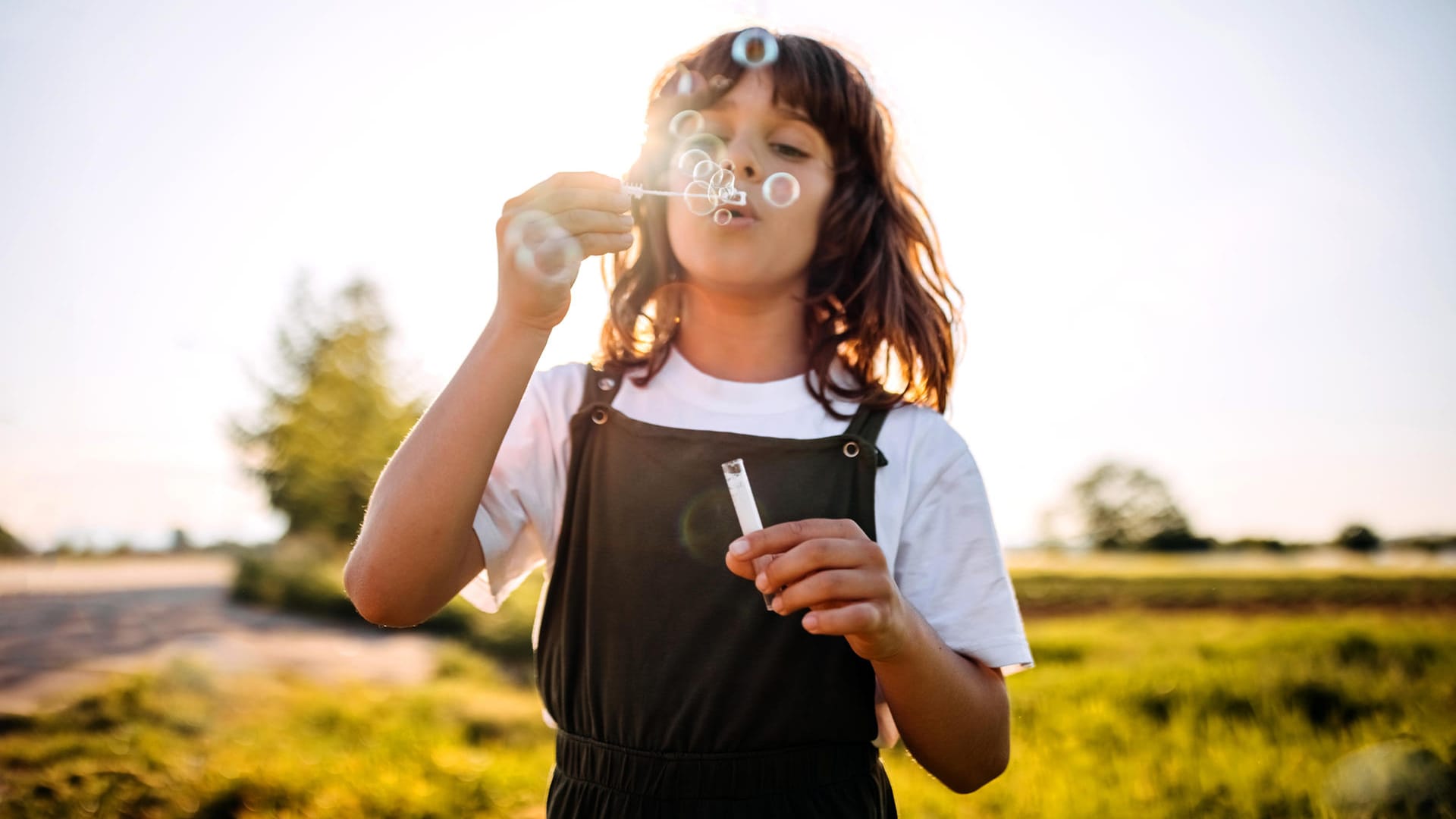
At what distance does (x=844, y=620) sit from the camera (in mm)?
952

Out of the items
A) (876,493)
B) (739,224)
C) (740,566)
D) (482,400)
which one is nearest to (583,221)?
(482,400)

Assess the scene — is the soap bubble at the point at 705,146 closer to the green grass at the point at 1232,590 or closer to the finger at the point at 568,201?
the finger at the point at 568,201

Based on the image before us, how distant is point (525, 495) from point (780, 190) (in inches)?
23.6

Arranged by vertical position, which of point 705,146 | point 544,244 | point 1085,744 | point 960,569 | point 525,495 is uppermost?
point 705,146

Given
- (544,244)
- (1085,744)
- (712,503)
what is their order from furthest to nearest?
(1085,744), (712,503), (544,244)

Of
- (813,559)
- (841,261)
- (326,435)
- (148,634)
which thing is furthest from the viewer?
(326,435)

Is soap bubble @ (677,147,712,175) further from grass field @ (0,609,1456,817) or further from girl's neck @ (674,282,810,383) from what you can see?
grass field @ (0,609,1456,817)

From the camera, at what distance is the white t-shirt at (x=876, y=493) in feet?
4.33

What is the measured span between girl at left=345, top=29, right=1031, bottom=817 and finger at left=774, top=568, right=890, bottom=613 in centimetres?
1

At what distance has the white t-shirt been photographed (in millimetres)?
1319

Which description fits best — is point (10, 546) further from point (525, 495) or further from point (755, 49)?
point (755, 49)

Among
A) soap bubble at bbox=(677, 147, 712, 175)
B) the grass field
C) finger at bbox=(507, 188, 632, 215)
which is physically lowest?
the grass field

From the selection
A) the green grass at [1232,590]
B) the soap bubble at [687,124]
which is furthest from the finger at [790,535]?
the green grass at [1232,590]

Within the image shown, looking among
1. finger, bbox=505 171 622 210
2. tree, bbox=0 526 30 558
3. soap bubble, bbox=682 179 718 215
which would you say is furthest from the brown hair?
tree, bbox=0 526 30 558
